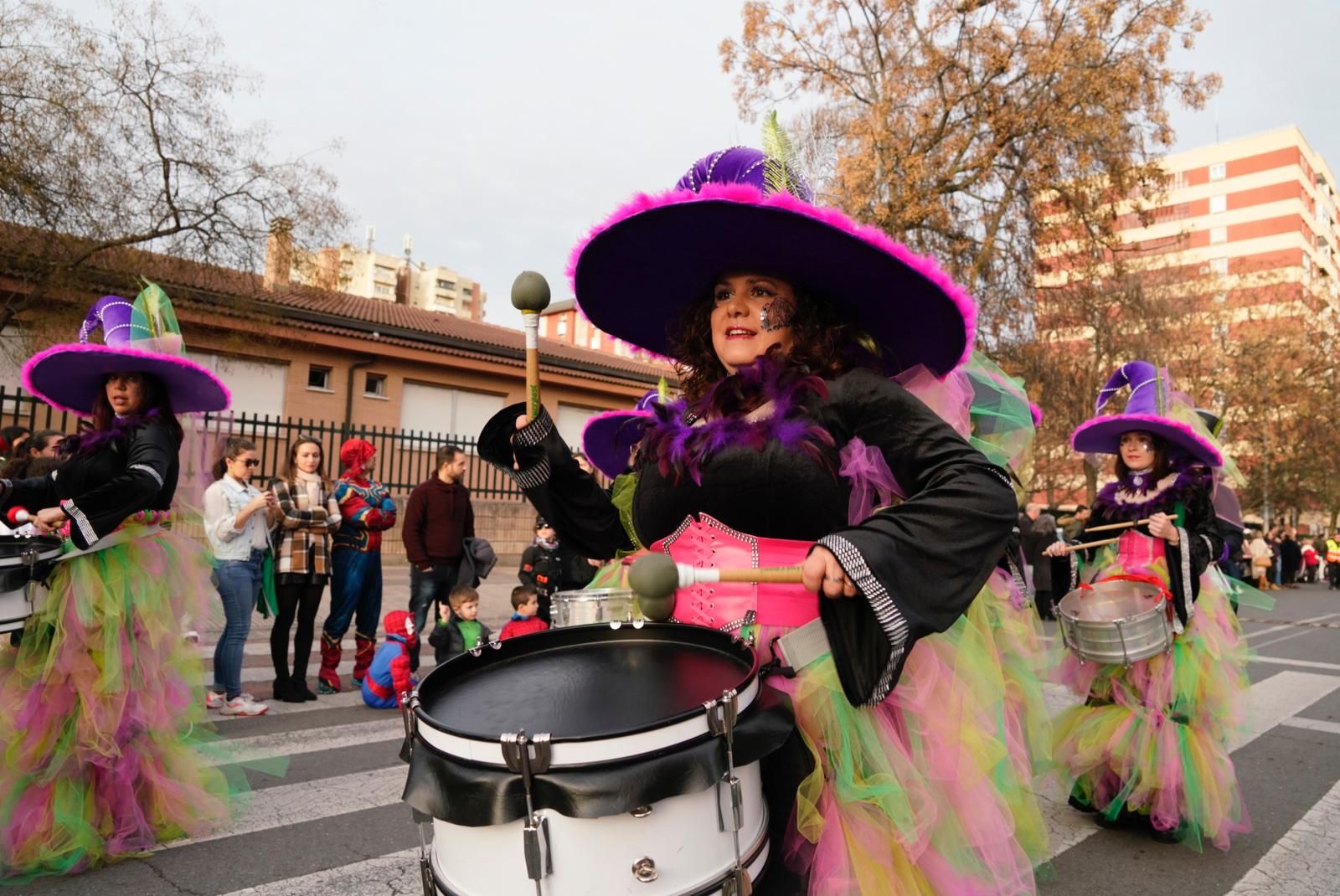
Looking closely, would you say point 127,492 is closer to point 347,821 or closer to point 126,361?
point 126,361

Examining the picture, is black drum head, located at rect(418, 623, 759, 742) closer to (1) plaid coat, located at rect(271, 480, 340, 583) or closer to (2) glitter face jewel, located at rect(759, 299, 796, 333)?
(2) glitter face jewel, located at rect(759, 299, 796, 333)

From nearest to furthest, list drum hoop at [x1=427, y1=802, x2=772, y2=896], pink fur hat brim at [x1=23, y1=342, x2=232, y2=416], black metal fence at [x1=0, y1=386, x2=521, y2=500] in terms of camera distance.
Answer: drum hoop at [x1=427, y1=802, x2=772, y2=896] < pink fur hat brim at [x1=23, y1=342, x2=232, y2=416] < black metal fence at [x1=0, y1=386, x2=521, y2=500]

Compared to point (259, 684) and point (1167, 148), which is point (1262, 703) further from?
point (1167, 148)

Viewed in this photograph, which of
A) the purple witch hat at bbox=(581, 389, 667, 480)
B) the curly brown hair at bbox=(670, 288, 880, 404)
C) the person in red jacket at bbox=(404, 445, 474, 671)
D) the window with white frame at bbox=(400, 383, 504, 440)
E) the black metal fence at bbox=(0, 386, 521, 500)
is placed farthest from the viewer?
the window with white frame at bbox=(400, 383, 504, 440)

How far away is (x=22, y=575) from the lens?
10.9ft

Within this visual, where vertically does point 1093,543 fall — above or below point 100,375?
below

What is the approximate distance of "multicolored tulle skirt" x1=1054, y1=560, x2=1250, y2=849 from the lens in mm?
4031

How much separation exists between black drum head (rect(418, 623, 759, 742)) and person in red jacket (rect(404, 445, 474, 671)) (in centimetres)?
615

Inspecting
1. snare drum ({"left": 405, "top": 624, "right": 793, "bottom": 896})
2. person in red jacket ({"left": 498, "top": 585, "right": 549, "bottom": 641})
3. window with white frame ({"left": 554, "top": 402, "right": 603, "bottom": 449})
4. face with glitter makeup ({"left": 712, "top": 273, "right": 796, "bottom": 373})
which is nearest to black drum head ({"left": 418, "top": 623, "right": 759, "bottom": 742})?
snare drum ({"left": 405, "top": 624, "right": 793, "bottom": 896})

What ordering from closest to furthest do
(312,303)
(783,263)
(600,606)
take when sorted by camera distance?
1. (783,263)
2. (600,606)
3. (312,303)

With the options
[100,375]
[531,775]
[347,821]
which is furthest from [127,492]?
[531,775]

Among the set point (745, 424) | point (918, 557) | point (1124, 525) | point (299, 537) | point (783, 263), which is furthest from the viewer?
point (299, 537)

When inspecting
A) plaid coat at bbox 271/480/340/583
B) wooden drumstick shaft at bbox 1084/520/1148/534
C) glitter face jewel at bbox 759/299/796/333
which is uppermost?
glitter face jewel at bbox 759/299/796/333

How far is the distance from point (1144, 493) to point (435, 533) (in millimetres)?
5585
